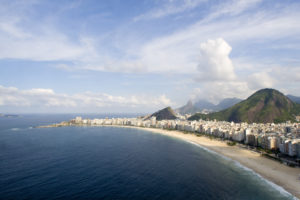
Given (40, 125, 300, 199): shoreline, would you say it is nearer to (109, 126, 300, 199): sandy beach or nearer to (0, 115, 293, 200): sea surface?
(109, 126, 300, 199): sandy beach

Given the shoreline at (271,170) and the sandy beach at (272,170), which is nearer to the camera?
the shoreline at (271,170)

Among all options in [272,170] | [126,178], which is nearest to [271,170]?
[272,170]

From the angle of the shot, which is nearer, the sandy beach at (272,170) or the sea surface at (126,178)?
the sea surface at (126,178)

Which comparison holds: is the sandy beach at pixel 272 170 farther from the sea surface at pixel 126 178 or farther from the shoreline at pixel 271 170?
the sea surface at pixel 126 178

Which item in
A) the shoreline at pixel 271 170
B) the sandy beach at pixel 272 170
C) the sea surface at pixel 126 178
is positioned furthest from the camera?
the sandy beach at pixel 272 170

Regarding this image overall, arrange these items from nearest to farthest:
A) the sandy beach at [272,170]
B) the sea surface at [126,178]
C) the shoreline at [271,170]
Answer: the sea surface at [126,178] < the shoreline at [271,170] < the sandy beach at [272,170]

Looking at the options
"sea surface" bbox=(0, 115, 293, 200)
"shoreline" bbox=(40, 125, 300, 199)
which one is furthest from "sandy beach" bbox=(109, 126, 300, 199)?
"sea surface" bbox=(0, 115, 293, 200)

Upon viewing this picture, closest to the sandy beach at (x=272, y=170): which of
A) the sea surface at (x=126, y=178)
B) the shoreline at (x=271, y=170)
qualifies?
the shoreline at (x=271, y=170)

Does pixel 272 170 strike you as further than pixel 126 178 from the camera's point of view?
Yes

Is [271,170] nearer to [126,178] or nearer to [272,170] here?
[272,170]

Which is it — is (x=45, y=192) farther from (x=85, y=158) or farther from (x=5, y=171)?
(x=85, y=158)

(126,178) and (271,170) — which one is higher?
(126,178)
